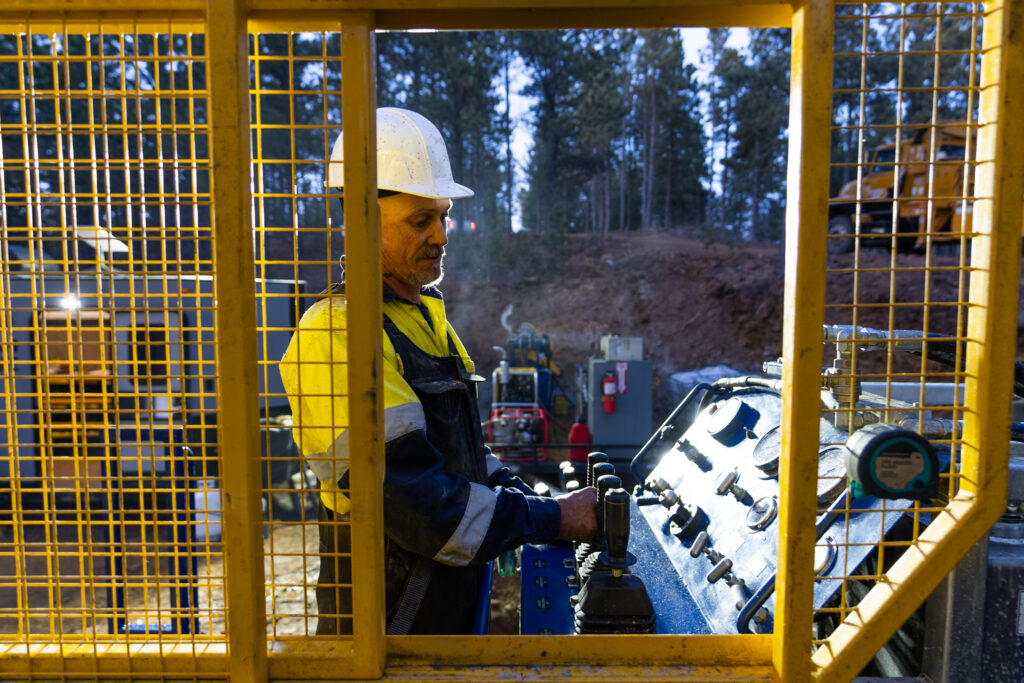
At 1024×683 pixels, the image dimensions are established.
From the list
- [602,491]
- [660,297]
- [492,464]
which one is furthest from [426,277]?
[660,297]

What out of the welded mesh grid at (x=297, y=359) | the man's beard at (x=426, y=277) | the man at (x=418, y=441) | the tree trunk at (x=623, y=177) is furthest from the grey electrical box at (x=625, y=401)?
the tree trunk at (x=623, y=177)

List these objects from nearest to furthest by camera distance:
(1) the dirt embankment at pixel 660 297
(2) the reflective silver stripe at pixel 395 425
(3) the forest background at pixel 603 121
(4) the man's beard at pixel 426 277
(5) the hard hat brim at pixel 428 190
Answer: (2) the reflective silver stripe at pixel 395 425, (5) the hard hat brim at pixel 428 190, (4) the man's beard at pixel 426 277, (1) the dirt embankment at pixel 660 297, (3) the forest background at pixel 603 121

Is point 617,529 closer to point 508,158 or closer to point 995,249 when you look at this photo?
point 995,249

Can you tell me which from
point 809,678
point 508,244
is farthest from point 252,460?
point 508,244

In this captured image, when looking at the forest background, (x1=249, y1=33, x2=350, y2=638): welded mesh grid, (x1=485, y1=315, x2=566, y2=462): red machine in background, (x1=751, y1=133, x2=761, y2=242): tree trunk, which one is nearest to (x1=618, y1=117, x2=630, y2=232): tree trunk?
the forest background

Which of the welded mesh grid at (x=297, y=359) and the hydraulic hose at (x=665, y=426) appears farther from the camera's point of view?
the hydraulic hose at (x=665, y=426)

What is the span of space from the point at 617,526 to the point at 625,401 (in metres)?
7.77

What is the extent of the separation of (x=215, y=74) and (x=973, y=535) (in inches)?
68.1

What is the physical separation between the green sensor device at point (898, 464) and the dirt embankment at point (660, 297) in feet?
49.9

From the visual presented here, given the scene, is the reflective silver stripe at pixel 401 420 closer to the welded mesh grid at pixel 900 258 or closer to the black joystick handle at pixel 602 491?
the black joystick handle at pixel 602 491

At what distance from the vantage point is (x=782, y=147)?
90.1ft

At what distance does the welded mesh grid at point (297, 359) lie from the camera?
1.27 meters

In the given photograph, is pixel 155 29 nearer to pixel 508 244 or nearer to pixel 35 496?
pixel 35 496

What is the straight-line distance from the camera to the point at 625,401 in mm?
9547
